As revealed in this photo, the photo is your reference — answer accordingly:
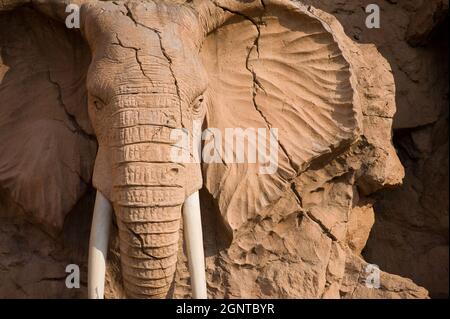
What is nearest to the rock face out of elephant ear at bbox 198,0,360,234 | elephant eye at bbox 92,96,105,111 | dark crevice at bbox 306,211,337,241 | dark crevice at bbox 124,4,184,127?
dark crevice at bbox 306,211,337,241

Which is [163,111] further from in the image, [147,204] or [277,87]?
[277,87]

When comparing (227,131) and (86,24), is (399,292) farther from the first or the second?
(86,24)

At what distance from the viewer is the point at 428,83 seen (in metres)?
4.59

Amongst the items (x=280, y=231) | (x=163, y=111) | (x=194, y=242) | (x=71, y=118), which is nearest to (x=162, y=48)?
(x=163, y=111)

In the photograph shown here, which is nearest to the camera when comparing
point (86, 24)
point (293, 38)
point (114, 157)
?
point (114, 157)

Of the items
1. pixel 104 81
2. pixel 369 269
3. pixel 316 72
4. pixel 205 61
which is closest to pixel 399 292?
pixel 369 269

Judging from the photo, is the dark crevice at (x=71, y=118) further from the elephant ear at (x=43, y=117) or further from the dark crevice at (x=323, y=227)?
the dark crevice at (x=323, y=227)

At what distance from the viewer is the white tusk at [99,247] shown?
317cm

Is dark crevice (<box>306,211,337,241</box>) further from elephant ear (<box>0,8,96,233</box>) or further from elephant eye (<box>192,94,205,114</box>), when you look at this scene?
elephant ear (<box>0,8,96,233</box>)

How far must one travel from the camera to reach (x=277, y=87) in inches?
142

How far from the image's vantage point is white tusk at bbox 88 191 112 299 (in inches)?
125

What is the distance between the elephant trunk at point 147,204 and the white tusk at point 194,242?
0.06m

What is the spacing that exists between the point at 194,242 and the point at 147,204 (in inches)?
10.2
